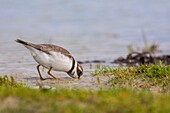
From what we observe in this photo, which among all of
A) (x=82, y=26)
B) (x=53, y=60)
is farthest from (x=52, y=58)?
(x=82, y=26)

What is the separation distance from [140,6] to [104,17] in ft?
7.76

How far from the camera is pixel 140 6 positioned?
24.1 meters

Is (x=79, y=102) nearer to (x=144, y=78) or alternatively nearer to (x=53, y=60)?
(x=144, y=78)

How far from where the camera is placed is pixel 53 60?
1131 centimetres

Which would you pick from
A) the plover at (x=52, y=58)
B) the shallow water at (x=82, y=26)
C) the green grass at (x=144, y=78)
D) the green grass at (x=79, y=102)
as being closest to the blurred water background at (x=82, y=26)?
the shallow water at (x=82, y=26)

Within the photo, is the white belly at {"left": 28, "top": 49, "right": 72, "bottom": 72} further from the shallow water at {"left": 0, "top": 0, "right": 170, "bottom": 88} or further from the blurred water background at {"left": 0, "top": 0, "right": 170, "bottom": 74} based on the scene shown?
the blurred water background at {"left": 0, "top": 0, "right": 170, "bottom": 74}

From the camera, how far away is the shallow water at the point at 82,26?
52.1 ft

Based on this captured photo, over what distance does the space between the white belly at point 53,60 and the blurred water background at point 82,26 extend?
144 cm

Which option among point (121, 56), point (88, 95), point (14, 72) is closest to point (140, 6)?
point (121, 56)

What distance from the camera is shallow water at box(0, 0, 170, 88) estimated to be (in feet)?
52.1

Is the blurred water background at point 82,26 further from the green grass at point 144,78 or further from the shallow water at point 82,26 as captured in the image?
the green grass at point 144,78

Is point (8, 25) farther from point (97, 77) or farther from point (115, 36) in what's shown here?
point (97, 77)

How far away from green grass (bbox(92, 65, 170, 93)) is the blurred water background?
2.40 m

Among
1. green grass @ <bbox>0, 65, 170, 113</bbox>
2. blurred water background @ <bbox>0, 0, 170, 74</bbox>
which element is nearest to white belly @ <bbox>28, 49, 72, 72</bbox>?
blurred water background @ <bbox>0, 0, 170, 74</bbox>
